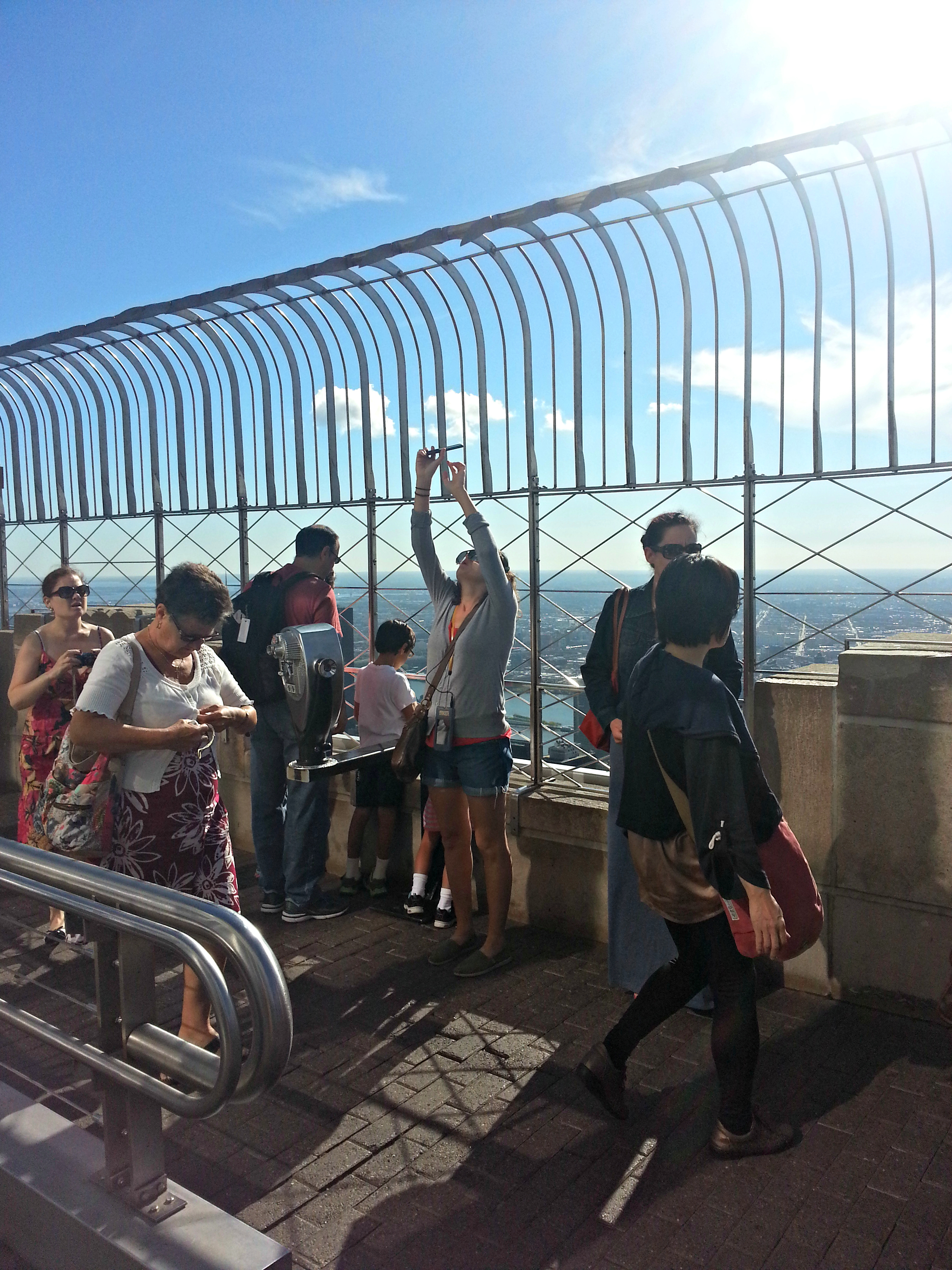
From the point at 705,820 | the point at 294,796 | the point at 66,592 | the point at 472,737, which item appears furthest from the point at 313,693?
the point at 705,820

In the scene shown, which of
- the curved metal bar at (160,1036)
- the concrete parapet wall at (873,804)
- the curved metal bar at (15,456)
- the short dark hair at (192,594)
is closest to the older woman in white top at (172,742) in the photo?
the short dark hair at (192,594)

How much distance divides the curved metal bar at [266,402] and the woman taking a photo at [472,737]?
A: 8.13 feet

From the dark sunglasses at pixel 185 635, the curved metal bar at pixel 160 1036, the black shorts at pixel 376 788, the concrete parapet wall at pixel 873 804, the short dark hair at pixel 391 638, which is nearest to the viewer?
the curved metal bar at pixel 160 1036

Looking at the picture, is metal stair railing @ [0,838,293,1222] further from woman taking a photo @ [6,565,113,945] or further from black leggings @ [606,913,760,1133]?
woman taking a photo @ [6,565,113,945]

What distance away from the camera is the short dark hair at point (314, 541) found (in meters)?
5.06

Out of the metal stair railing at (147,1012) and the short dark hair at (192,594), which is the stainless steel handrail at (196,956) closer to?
the metal stair railing at (147,1012)

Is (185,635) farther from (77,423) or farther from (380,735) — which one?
(77,423)

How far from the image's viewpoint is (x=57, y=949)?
4.68 m

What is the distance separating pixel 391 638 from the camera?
18.2 feet

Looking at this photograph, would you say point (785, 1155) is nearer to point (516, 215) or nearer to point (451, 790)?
point (451, 790)

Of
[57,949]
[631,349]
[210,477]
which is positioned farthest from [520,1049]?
[210,477]

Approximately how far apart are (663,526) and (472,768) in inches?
53.1

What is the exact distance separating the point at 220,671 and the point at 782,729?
229 centimetres

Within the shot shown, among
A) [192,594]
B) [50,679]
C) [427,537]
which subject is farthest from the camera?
[50,679]
